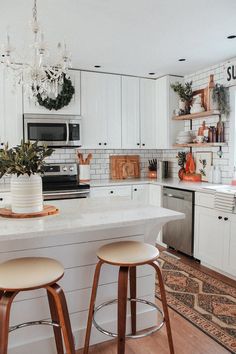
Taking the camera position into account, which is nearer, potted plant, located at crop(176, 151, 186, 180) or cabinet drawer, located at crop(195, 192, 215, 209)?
cabinet drawer, located at crop(195, 192, 215, 209)

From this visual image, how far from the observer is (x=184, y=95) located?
4.53 metres

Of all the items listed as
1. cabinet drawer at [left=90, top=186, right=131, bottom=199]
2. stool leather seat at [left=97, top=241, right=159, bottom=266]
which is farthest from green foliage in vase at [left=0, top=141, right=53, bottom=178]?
cabinet drawer at [left=90, top=186, right=131, bottom=199]

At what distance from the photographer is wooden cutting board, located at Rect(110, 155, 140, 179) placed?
4.94 meters

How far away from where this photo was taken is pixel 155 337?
7.52 ft

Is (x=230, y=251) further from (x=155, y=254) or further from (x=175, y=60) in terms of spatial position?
(x=175, y=60)

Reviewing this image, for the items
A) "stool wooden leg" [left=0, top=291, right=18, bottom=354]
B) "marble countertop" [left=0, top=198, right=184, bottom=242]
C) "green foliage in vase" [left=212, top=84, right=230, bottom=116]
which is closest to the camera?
"stool wooden leg" [left=0, top=291, right=18, bottom=354]

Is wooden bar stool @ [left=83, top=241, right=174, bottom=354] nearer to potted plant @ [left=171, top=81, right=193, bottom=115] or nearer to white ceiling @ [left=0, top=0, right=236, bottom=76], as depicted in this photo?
white ceiling @ [left=0, top=0, right=236, bottom=76]

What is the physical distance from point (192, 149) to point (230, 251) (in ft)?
6.15

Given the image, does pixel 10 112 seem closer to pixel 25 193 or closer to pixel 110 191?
pixel 110 191

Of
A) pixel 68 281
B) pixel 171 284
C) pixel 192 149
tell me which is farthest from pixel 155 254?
pixel 192 149

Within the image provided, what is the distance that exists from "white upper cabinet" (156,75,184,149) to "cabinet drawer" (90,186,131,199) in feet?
3.12

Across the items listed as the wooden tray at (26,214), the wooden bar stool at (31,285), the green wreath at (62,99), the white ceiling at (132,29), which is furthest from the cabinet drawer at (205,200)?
the wooden bar stool at (31,285)

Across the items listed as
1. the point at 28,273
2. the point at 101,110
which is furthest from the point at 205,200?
the point at 28,273

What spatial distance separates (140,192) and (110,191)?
1.57ft
